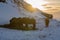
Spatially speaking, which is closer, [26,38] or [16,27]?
[26,38]

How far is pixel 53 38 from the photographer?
1241cm

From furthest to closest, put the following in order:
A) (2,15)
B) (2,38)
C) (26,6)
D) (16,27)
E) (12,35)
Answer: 1. (26,6)
2. (2,15)
3. (16,27)
4. (12,35)
5. (2,38)

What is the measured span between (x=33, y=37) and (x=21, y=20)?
4860 millimetres

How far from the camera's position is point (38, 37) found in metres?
12.7

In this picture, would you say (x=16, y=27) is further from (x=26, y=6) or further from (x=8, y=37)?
(x=26, y=6)

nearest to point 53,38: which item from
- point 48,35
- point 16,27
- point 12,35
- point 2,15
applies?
point 48,35

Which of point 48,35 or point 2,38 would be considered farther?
point 48,35

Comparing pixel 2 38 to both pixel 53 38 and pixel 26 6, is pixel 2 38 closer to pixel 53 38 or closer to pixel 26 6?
pixel 53 38

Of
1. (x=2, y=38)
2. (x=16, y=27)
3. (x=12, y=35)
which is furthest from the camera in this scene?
(x=16, y=27)

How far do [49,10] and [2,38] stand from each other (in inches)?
1082

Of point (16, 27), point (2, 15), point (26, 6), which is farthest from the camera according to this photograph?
point (26, 6)

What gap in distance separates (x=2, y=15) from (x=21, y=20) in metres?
5.41

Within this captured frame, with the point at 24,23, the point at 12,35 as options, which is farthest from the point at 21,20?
the point at 12,35

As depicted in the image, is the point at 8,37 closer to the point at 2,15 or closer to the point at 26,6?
the point at 2,15
